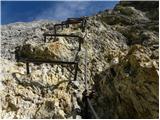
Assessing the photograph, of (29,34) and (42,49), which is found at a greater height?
(29,34)

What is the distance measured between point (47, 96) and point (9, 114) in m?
2.15

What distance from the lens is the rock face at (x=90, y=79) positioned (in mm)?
13438

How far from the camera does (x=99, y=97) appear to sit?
A: 50.6ft

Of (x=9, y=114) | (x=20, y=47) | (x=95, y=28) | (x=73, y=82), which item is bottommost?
(x=9, y=114)

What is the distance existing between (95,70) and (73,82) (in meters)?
2.05

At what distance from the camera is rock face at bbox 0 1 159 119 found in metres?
13.4

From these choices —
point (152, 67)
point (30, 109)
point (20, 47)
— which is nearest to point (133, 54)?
point (152, 67)

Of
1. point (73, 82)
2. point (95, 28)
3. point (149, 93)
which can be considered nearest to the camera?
point (149, 93)

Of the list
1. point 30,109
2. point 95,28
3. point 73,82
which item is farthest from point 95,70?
point 95,28

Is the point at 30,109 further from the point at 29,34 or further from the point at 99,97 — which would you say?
the point at 29,34

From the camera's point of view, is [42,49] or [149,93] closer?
[149,93]

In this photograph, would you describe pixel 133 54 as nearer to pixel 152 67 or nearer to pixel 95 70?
pixel 152 67

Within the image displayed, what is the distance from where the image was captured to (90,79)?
17656 millimetres

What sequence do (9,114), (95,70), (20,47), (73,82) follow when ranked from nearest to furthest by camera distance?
(9,114) < (73,82) < (95,70) < (20,47)
